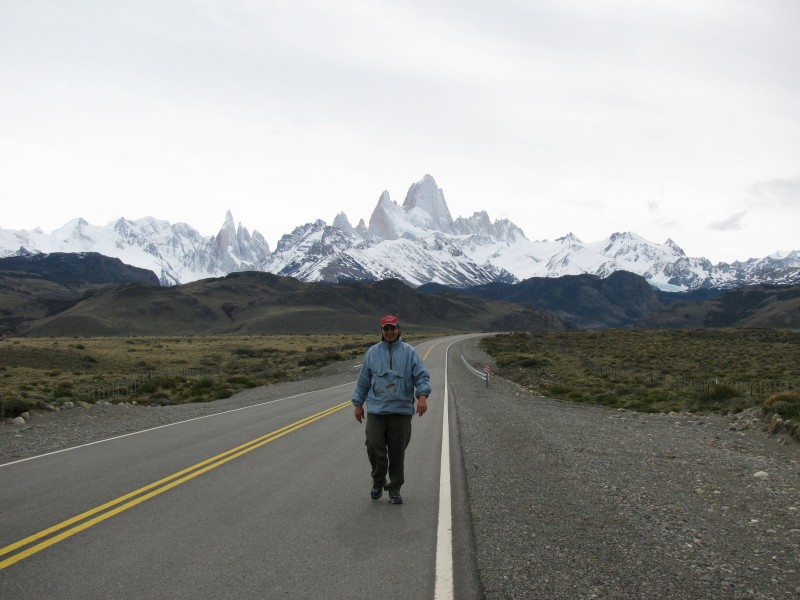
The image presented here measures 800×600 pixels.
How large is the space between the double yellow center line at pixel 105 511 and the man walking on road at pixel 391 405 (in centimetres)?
306

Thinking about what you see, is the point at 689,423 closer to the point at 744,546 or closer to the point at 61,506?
the point at 744,546

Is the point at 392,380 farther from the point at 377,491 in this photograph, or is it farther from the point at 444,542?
the point at 444,542

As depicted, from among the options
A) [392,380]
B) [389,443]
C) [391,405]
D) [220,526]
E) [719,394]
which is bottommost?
[719,394]

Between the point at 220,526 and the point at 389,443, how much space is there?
96.2 inches

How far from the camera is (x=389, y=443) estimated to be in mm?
8391

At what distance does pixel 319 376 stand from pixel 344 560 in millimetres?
34973

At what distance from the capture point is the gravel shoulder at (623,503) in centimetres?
551

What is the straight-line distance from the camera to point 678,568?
577cm

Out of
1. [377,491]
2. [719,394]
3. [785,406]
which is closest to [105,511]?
[377,491]

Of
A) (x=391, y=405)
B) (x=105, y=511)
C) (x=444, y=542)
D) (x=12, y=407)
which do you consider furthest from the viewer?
(x=12, y=407)

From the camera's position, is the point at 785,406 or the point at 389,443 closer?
the point at 389,443

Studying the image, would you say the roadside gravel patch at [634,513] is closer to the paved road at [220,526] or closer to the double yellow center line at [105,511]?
the paved road at [220,526]

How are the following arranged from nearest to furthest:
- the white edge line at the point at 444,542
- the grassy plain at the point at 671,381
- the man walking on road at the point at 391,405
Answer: the white edge line at the point at 444,542 < the man walking on road at the point at 391,405 < the grassy plain at the point at 671,381

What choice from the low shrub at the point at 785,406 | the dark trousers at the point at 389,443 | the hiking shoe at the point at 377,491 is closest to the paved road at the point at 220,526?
the hiking shoe at the point at 377,491
